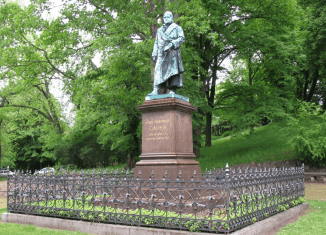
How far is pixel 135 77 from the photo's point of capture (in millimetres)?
17188

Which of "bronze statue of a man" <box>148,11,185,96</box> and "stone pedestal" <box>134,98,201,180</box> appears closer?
"stone pedestal" <box>134,98,201,180</box>

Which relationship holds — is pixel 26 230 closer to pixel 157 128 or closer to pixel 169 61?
pixel 157 128

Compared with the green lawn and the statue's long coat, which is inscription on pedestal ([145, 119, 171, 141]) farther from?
the green lawn

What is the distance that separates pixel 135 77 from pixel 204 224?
12.3m

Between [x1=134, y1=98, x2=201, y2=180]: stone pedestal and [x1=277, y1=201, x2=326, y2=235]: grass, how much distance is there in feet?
8.24

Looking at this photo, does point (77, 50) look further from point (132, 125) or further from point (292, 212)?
point (292, 212)

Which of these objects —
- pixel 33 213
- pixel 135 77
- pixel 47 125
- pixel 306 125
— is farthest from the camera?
pixel 47 125

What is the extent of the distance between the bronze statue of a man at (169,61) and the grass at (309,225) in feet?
14.5

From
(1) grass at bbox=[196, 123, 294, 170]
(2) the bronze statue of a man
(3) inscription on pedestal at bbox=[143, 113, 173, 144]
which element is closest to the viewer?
(3) inscription on pedestal at bbox=[143, 113, 173, 144]

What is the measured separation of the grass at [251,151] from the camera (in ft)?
65.3

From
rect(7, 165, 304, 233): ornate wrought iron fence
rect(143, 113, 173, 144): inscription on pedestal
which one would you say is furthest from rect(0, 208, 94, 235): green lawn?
rect(143, 113, 173, 144): inscription on pedestal

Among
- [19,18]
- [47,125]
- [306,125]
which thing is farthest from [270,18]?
[47,125]

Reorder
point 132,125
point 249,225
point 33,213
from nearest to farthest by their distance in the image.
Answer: point 249,225 → point 33,213 → point 132,125

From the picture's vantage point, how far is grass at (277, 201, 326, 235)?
264 inches
